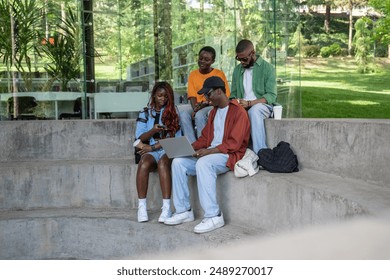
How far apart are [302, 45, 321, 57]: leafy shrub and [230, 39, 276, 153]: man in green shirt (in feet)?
61.4

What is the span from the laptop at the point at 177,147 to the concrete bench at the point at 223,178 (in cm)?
43

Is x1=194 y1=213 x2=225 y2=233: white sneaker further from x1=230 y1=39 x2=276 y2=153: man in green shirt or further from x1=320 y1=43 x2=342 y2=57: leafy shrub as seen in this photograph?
x1=320 y1=43 x2=342 y2=57: leafy shrub

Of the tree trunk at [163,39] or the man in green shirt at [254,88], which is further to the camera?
the tree trunk at [163,39]

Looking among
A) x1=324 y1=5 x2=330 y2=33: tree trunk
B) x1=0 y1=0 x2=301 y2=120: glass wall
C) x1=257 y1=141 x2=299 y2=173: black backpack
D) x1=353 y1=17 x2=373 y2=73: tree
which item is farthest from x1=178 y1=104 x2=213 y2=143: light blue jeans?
x1=324 y1=5 x2=330 y2=33: tree trunk

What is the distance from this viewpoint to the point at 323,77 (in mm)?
24672

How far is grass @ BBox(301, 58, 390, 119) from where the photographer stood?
21.9m

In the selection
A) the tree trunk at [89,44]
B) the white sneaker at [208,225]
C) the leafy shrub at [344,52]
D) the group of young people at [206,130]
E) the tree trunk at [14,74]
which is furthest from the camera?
the leafy shrub at [344,52]

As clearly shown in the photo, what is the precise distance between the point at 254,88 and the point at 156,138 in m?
1.13

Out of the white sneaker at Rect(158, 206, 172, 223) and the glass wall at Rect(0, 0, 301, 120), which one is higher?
the glass wall at Rect(0, 0, 301, 120)

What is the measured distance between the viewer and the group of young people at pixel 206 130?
655 cm

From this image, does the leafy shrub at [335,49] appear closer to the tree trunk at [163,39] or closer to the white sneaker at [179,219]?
the tree trunk at [163,39]

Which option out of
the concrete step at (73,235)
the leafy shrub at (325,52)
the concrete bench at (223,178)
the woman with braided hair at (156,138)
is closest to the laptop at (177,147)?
the woman with braided hair at (156,138)

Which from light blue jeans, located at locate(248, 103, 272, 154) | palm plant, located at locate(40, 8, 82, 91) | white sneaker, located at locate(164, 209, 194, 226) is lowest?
white sneaker, located at locate(164, 209, 194, 226)

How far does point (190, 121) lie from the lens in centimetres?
778
